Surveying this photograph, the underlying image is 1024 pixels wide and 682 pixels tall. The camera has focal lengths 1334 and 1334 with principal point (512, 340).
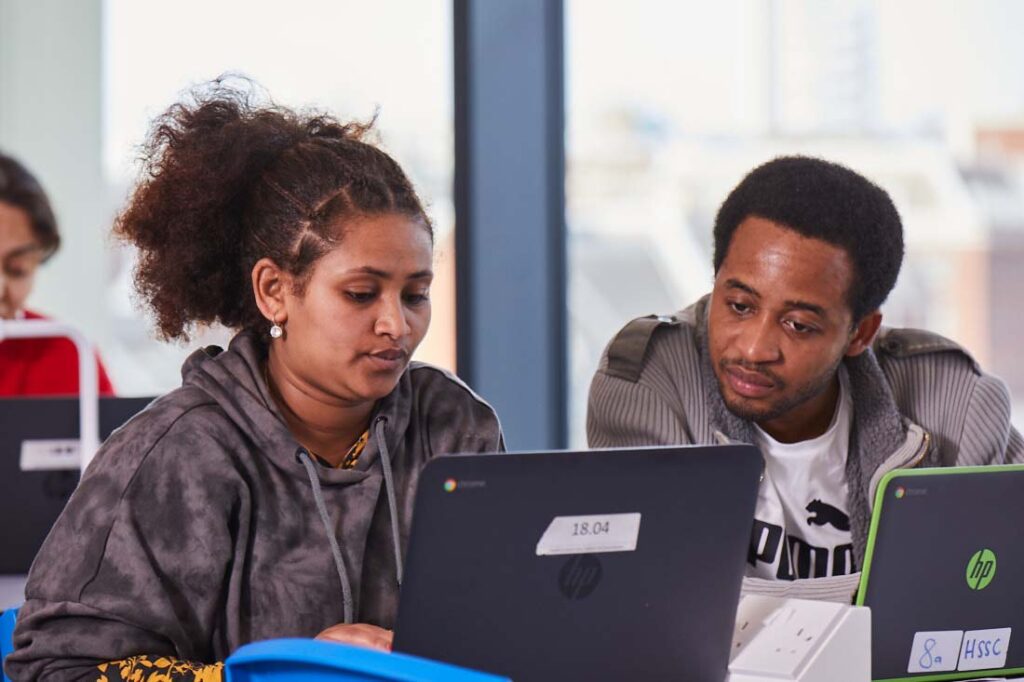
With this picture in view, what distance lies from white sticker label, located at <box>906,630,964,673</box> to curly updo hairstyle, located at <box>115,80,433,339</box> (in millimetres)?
722

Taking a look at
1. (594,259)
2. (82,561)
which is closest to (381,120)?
(82,561)

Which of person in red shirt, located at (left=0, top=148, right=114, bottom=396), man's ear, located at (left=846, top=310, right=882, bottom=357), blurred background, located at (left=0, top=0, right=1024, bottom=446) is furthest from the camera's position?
blurred background, located at (left=0, top=0, right=1024, bottom=446)

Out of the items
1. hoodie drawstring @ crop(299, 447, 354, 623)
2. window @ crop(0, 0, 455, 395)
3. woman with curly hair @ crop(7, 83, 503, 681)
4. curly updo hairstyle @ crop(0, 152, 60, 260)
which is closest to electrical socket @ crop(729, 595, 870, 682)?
woman with curly hair @ crop(7, 83, 503, 681)

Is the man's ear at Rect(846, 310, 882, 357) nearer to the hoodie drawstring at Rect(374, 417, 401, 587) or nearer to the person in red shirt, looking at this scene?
the hoodie drawstring at Rect(374, 417, 401, 587)

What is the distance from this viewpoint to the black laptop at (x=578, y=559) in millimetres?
995

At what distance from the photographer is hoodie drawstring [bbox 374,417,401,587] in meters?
1.54

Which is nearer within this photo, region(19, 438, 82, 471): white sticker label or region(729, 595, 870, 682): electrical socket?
region(729, 595, 870, 682): electrical socket

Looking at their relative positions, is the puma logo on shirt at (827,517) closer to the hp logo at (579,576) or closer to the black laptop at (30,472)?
the hp logo at (579,576)

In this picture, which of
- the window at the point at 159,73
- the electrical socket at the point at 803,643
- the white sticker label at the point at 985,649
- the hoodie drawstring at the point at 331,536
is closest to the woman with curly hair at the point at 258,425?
the hoodie drawstring at the point at 331,536

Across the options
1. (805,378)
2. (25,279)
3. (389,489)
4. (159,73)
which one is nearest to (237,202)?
(389,489)

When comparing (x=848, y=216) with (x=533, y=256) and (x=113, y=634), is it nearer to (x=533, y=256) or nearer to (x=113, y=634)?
(x=113, y=634)

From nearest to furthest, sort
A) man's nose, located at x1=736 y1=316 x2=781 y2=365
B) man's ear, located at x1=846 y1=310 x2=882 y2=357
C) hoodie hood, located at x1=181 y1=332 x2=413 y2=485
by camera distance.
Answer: hoodie hood, located at x1=181 y1=332 x2=413 y2=485 < man's nose, located at x1=736 y1=316 x2=781 y2=365 < man's ear, located at x1=846 y1=310 x2=882 y2=357

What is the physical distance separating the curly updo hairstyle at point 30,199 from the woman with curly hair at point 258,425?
1.33m

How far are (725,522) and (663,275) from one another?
2173 mm
